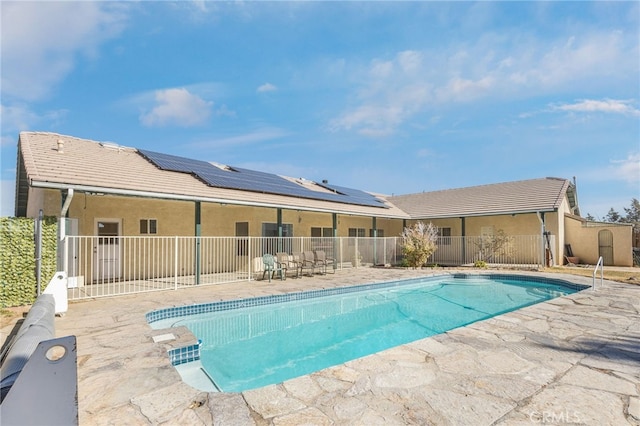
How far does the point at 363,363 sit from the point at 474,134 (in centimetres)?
2156

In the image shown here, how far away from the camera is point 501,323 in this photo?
5887 mm

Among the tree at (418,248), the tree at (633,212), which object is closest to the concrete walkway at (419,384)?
the tree at (418,248)

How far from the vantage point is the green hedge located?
6.97 meters

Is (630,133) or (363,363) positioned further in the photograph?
(630,133)

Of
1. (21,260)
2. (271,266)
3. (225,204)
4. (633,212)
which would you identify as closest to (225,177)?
(225,204)

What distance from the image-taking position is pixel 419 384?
11.5ft

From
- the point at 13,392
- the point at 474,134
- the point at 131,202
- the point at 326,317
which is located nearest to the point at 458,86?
the point at 474,134

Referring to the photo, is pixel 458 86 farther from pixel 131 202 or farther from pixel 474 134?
pixel 131 202

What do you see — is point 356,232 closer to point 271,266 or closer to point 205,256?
point 271,266

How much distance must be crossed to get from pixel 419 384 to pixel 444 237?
17079 mm

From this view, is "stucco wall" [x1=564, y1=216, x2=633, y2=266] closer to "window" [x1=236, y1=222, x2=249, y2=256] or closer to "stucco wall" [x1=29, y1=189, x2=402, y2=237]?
"stucco wall" [x1=29, y1=189, x2=402, y2=237]

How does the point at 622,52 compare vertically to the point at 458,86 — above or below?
below

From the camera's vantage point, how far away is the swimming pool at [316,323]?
17.2ft

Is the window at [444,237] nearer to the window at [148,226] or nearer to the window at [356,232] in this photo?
the window at [356,232]
